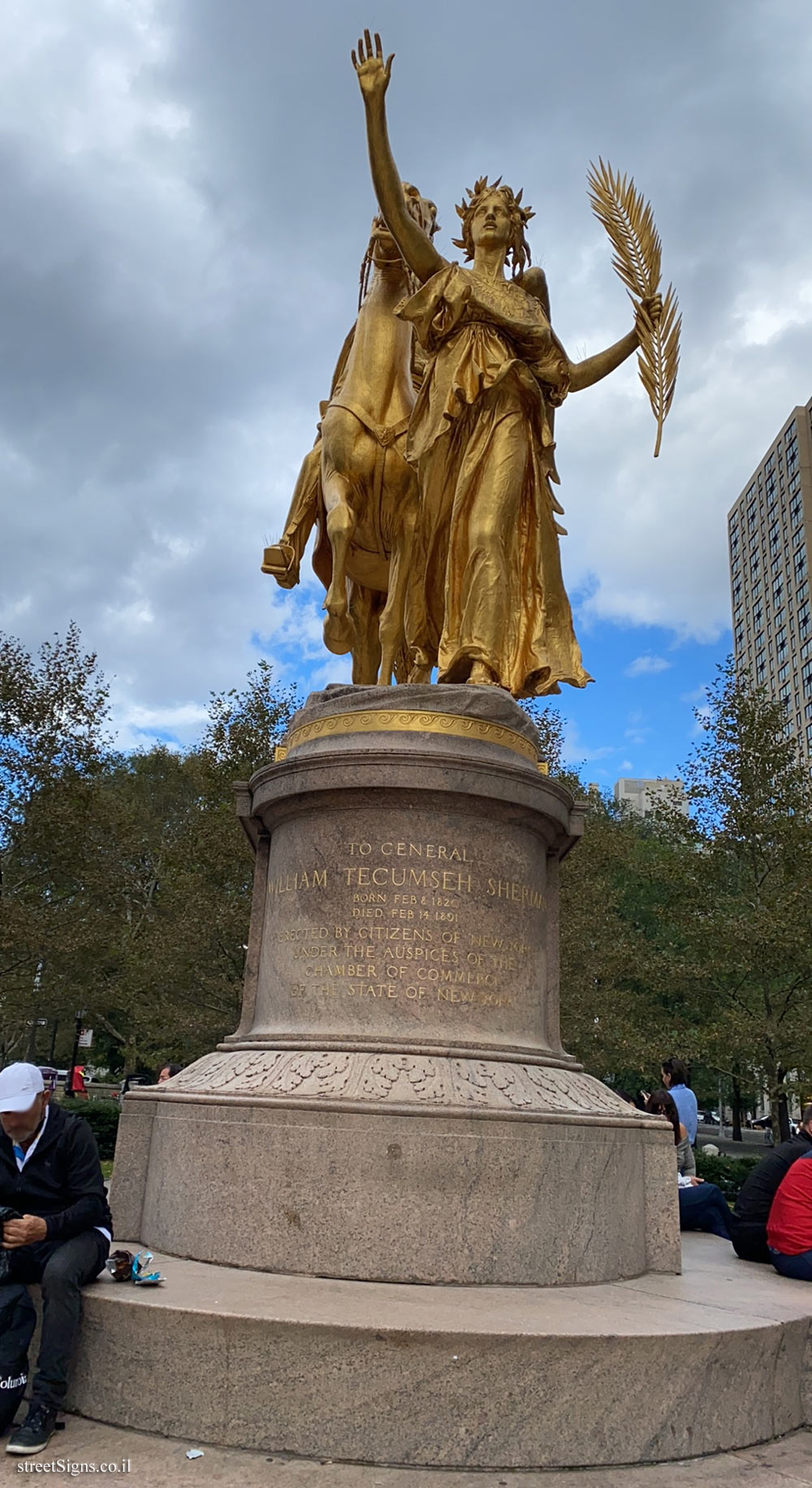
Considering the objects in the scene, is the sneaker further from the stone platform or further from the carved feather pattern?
the carved feather pattern

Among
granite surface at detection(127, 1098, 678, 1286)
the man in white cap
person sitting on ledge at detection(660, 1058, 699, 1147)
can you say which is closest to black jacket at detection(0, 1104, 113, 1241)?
the man in white cap

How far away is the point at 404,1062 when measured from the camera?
6383 millimetres

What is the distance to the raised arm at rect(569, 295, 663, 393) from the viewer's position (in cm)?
972

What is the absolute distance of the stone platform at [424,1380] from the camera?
4355mm

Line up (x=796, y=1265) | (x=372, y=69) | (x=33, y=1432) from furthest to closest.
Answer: (x=372, y=69) < (x=796, y=1265) < (x=33, y=1432)

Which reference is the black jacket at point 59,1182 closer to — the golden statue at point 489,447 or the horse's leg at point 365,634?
the golden statue at point 489,447

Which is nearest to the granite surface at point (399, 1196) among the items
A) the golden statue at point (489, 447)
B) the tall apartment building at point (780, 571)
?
the golden statue at point (489, 447)

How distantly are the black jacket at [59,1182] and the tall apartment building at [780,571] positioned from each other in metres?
87.5

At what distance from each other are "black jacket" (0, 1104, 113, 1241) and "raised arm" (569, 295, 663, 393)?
23.8 ft

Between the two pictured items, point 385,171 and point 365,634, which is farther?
point 365,634

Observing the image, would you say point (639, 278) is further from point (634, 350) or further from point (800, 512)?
point (800, 512)

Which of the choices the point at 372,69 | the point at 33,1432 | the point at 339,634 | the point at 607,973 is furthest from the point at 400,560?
the point at 607,973

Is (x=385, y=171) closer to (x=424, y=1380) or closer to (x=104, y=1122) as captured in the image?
(x=424, y=1380)

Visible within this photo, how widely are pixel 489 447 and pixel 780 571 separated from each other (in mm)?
104056
